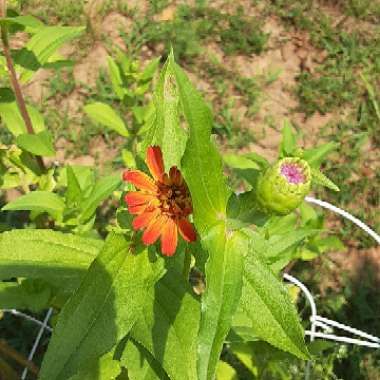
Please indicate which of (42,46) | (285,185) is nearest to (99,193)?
(42,46)

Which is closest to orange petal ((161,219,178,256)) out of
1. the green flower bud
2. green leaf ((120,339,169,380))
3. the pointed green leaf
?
the green flower bud

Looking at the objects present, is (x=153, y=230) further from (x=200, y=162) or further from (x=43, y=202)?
(x=43, y=202)

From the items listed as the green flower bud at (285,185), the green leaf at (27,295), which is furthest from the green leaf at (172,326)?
the green leaf at (27,295)

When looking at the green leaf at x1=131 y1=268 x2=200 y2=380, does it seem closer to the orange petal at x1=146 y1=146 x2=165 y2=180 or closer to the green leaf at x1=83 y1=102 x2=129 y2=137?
the orange petal at x1=146 y1=146 x2=165 y2=180

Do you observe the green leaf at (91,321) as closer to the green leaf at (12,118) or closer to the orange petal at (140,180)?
the orange petal at (140,180)

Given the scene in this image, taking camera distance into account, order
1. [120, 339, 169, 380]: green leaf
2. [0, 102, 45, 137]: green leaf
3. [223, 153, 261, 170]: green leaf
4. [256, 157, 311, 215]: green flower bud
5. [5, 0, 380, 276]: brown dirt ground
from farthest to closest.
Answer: [5, 0, 380, 276]: brown dirt ground → [223, 153, 261, 170]: green leaf → [0, 102, 45, 137]: green leaf → [120, 339, 169, 380]: green leaf → [256, 157, 311, 215]: green flower bud
